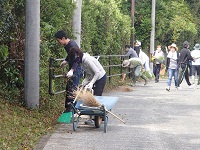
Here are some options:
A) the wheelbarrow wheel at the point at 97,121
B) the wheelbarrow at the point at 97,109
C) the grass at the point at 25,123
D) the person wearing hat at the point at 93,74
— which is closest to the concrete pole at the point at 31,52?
the grass at the point at 25,123

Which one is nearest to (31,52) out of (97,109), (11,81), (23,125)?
(11,81)

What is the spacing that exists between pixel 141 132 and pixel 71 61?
A: 1942 mm

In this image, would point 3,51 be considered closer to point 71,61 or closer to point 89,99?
point 71,61

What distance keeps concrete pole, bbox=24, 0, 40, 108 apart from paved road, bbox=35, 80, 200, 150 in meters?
1.23

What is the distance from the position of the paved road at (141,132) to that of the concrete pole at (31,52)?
123 centimetres

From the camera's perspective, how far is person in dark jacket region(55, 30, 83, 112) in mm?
11852

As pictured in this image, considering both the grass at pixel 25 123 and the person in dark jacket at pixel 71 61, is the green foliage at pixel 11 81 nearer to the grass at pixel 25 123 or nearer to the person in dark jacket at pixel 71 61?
the grass at pixel 25 123

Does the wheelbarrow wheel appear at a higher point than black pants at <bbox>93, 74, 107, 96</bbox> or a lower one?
lower

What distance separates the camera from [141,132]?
1164 cm

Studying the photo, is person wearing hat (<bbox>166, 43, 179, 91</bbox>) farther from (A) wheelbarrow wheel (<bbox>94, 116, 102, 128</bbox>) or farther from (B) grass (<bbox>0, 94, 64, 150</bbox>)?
(A) wheelbarrow wheel (<bbox>94, 116, 102, 128</bbox>)

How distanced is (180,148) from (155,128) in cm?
231

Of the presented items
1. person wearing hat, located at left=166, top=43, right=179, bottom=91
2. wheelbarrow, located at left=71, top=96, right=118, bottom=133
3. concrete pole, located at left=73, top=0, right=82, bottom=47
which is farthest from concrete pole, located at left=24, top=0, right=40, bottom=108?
person wearing hat, located at left=166, top=43, right=179, bottom=91

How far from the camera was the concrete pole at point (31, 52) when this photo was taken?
42.7ft

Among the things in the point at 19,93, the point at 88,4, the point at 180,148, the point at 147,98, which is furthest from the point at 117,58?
the point at 180,148
